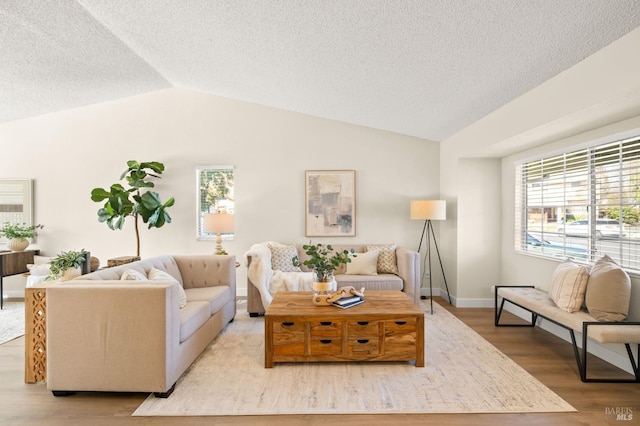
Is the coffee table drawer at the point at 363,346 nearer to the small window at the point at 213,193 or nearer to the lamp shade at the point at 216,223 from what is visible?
the lamp shade at the point at 216,223

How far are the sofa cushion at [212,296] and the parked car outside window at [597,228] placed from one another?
151 inches

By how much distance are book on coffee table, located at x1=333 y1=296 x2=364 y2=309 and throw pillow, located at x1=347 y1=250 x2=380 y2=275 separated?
1316 mm

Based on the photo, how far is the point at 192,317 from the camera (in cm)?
283

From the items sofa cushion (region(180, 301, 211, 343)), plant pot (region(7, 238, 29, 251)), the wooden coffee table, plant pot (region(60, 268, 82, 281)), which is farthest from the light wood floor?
plant pot (region(7, 238, 29, 251))

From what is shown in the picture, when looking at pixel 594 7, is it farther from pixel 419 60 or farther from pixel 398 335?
pixel 398 335

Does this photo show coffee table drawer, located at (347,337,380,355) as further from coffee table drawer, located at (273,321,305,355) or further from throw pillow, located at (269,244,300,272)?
throw pillow, located at (269,244,300,272)

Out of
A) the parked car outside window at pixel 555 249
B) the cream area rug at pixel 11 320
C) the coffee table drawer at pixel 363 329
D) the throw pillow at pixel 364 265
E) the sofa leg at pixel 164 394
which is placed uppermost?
the parked car outside window at pixel 555 249

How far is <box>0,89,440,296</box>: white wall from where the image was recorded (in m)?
5.36

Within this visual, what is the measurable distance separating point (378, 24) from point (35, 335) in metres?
3.52

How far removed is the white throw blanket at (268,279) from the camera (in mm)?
4094

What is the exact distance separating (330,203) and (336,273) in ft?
3.89

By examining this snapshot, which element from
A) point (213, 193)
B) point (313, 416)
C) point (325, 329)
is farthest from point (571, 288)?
point (213, 193)

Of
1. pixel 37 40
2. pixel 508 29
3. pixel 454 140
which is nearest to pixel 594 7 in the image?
pixel 508 29

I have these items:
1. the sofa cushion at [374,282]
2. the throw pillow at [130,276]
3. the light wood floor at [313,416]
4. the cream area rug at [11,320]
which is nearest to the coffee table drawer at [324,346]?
the light wood floor at [313,416]
